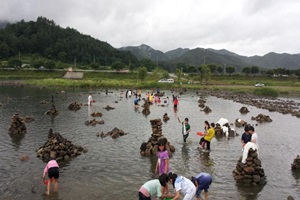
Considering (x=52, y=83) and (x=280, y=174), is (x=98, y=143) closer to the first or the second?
(x=280, y=174)

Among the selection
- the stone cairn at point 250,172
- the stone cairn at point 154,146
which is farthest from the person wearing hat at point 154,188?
the stone cairn at point 154,146

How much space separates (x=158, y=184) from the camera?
13.5 meters

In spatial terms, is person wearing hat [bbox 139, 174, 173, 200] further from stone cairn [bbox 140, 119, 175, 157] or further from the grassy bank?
the grassy bank

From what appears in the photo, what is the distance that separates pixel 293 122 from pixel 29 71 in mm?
137686

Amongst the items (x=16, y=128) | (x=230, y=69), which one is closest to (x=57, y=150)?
(x=16, y=128)

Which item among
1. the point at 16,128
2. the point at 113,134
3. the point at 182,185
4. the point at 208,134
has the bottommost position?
the point at 113,134

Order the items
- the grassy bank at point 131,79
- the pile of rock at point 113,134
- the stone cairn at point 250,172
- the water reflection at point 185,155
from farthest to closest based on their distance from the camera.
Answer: the grassy bank at point 131,79 < the pile of rock at point 113,134 < the water reflection at point 185,155 < the stone cairn at point 250,172

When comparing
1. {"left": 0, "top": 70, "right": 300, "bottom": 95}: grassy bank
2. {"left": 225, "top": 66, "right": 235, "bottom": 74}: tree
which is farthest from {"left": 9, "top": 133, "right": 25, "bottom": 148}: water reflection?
{"left": 225, "top": 66, "right": 235, "bottom": 74}: tree

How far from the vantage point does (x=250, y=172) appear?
19.2m

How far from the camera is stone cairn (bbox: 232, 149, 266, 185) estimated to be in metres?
19.1

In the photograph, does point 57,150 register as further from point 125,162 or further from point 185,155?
point 185,155

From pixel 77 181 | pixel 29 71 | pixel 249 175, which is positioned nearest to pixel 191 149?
pixel 249 175

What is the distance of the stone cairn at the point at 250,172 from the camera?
62.8 feet

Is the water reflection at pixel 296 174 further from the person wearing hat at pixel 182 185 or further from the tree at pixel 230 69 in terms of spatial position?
the tree at pixel 230 69
